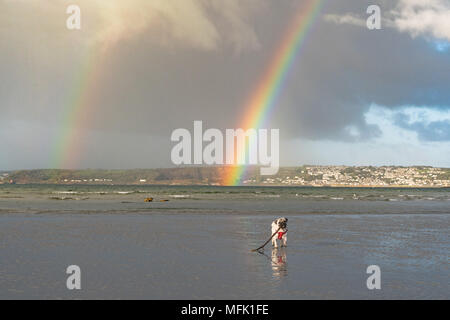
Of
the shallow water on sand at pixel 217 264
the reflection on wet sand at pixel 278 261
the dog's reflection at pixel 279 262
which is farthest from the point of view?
the dog's reflection at pixel 279 262

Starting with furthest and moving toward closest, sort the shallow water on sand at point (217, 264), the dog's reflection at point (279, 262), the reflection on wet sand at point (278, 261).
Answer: the dog's reflection at point (279, 262) < the reflection on wet sand at point (278, 261) < the shallow water on sand at point (217, 264)

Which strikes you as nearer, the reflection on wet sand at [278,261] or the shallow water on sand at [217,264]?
the shallow water on sand at [217,264]

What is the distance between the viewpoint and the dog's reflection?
648 inches

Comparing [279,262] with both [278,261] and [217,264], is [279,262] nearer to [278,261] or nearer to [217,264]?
[278,261]

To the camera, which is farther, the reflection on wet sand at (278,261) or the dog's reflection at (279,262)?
the dog's reflection at (279,262)

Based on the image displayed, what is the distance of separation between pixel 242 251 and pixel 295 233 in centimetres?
958

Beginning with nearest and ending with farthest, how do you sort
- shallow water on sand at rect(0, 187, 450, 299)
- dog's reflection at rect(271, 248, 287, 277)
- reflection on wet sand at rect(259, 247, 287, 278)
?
shallow water on sand at rect(0, 187, 450, 299)
reflection on wet sand at rect(259, 247, 287, 278)
dog's reflection at rect(271, 248, 287, 277)

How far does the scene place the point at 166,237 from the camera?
90.0 feet

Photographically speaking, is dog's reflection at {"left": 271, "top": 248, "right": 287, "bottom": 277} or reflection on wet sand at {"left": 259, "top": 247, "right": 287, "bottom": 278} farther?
dog's reflection at {"left": 271, "top": 248, "right": 287, "bottom": 277}

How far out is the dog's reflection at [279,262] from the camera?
54.0 ft

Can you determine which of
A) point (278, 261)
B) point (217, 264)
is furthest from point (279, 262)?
point (217, 264)

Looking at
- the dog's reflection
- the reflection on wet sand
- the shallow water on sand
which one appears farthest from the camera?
the dog's reflection

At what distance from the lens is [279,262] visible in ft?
61.4
